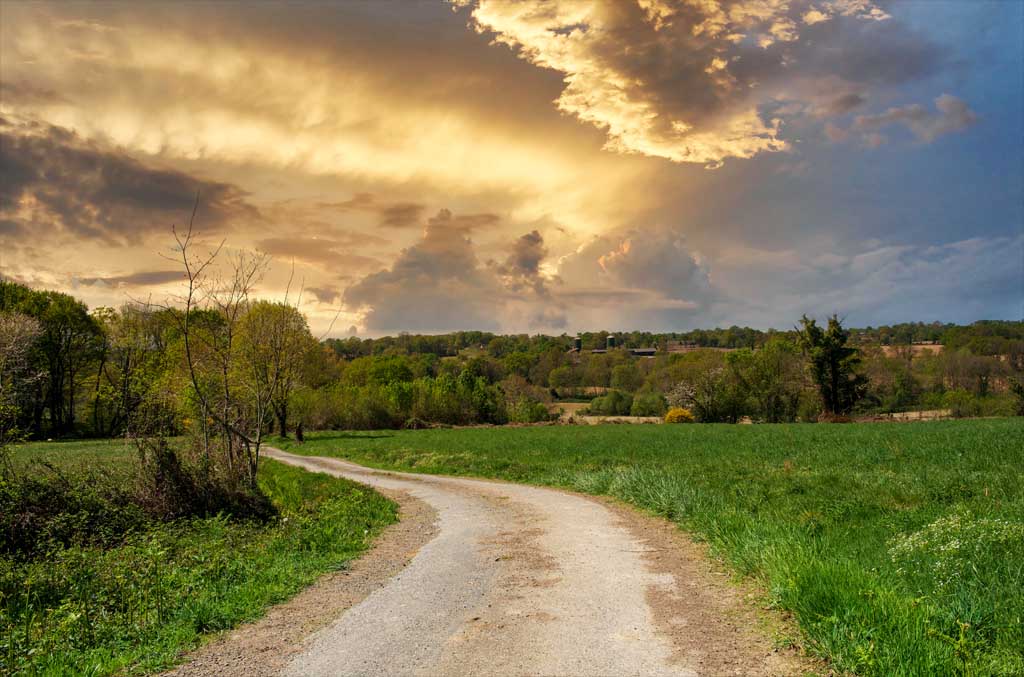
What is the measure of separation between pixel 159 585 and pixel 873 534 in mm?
12062

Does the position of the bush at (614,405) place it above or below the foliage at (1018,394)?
below

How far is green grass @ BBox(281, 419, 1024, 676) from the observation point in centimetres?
618

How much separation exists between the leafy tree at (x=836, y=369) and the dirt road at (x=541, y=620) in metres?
70.0

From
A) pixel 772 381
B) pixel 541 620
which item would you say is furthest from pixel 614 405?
pixel 541 620

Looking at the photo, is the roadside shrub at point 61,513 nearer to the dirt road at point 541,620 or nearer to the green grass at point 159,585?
the green grass at point 159,585

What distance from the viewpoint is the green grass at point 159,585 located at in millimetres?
7730

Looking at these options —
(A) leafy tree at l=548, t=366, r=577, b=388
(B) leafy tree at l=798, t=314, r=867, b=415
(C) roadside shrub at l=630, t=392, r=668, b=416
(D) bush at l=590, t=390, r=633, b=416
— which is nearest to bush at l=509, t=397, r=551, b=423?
(C) roadside shrub at l=630, t=392, r=668, b=416

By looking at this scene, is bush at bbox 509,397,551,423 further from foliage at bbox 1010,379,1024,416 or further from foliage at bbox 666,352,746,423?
foliage at bbox 1010,379,1024,416

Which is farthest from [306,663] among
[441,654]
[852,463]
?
[852,463]

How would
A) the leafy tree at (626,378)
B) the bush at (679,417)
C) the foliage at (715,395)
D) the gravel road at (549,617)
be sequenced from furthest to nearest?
1. the leafy tree at (626,378)
2. the foliage at (715,395)
3. the bush at (679,417)
4. the gravel road at (549,617)

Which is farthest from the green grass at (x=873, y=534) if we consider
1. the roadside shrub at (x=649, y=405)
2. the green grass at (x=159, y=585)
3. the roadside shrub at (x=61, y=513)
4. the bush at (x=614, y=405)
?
the bush at (x=614, y=405)

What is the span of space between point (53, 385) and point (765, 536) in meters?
76.6

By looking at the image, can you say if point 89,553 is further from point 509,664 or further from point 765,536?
point 765,536

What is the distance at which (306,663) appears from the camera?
676 cm
